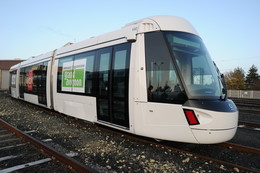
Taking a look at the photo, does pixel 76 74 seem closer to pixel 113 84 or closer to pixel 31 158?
pixel 113 84

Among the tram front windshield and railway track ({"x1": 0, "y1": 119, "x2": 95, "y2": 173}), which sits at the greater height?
the tram front windshield

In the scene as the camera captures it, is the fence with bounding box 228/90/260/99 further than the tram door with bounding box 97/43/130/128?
Yes

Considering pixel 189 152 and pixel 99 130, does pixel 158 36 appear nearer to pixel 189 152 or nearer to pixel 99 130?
pixel 189 152

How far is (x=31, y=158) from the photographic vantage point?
4.32 metres

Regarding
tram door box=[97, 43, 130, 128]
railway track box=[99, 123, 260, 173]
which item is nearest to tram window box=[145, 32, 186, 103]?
tram door box=[97, 43, 130, 128]

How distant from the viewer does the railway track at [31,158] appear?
3787mm

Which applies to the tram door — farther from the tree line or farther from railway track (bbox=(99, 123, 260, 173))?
the tree line

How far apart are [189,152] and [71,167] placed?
2702 mm

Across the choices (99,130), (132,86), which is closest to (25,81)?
(99,130)

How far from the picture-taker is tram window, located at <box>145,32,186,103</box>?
4.38 meters

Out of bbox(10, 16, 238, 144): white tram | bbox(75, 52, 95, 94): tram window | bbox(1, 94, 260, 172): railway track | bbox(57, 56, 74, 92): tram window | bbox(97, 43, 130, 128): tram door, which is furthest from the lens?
bbox(57, 56, 74, 92): tram window

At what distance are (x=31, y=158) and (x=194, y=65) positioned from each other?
4.44 meters

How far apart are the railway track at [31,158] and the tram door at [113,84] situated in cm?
184

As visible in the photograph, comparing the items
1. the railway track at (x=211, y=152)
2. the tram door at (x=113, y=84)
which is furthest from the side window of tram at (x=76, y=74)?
the railway track at (x=211, y=152)
